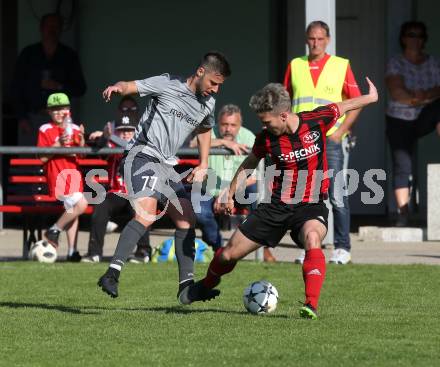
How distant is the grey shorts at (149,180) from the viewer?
32.1 feet

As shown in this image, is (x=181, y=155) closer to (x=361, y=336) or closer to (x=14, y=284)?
(x=14, y=284)

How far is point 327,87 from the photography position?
498 inches

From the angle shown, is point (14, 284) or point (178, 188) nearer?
point (178, 188)

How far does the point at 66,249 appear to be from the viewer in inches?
575

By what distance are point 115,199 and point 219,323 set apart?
4704mm

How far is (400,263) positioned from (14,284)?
3745 mm

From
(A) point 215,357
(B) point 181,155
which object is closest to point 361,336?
(A) point 215,357

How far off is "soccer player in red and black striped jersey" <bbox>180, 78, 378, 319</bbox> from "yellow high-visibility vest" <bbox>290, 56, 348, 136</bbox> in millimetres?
3249

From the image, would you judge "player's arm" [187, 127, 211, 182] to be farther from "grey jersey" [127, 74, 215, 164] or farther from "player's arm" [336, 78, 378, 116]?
"player's arm" [336, 78, 378, 116]

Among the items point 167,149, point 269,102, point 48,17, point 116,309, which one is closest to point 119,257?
point 116,309

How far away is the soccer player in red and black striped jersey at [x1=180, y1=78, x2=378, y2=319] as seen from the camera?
9023mm

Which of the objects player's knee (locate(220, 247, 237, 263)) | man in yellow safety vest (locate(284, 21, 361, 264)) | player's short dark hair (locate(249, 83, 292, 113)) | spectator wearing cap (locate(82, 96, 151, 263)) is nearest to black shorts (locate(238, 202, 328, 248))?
player's knee (locate(220, 247, 237, 263))

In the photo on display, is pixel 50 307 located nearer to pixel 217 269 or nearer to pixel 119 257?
pixel 119 257

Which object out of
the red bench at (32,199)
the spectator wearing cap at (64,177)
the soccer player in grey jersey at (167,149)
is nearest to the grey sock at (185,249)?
the soccer player in grey jersey at (167,149)
